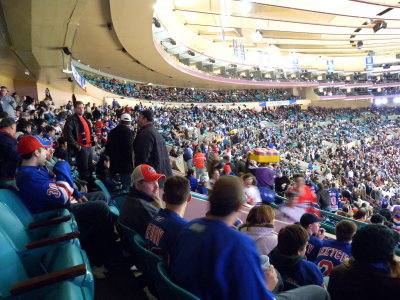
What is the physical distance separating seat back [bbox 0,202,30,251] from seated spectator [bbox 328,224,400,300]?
2109mm

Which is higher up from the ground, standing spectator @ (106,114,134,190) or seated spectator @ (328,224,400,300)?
standing spectator @ (106,114,134,190)

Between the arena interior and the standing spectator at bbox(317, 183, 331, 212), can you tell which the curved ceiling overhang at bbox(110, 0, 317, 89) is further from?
the standing spectator at bbox(317, 183, 331, 212)

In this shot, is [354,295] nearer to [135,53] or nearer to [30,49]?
[30,49]

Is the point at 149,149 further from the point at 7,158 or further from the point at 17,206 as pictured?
the point at 17,206

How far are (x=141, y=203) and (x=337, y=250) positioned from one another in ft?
5.89

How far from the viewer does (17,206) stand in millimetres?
2463

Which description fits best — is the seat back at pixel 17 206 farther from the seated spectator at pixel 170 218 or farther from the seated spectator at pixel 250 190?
the seated spectator at pixel 250 190

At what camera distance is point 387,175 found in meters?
20.1

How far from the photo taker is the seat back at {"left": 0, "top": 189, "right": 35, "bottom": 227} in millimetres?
2346

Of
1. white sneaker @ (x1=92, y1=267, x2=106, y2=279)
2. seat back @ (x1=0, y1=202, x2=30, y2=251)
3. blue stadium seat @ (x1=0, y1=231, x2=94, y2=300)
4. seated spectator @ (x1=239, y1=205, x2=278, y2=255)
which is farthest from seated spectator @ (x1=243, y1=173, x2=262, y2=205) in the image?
blue stadium seat @ (x1=0, y1=231, x2=94, y2=300)

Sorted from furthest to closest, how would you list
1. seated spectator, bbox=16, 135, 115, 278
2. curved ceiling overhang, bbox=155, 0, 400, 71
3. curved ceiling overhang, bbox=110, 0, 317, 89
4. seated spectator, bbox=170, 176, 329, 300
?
curved ceiling overhang, bbox=155, 0, 400, 71, curved ceiling overhang, bbox=110, 0, 317, 89, seated spectator, bbox=16, 135, 115, 278, seated spectator, bbox=170, 176, 329, 300

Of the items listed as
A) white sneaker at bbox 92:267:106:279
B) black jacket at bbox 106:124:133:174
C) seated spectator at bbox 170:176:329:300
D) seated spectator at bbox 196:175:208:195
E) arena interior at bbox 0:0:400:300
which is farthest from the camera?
seated spectator at bbox 196:175:208:195

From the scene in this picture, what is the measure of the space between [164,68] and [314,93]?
89.4 feet

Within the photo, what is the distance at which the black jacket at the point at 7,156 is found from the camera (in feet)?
10.2
